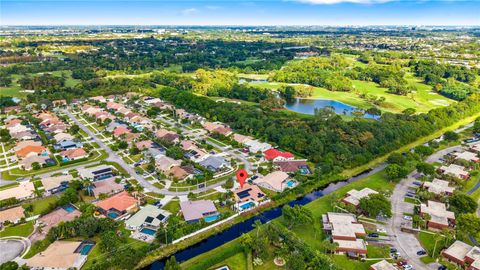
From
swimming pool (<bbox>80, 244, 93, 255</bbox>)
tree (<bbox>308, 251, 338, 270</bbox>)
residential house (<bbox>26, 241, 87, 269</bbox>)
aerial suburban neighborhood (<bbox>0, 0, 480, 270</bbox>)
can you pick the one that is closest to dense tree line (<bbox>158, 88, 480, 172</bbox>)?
aerial suburban neighborhood (<bbox>0, 0, 480, 270</bbox>)

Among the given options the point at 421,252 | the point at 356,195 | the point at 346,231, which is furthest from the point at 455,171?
the point at 346,231

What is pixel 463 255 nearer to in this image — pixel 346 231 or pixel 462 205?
pixel 462 205

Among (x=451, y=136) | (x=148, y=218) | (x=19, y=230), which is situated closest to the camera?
(x=19, y=230)

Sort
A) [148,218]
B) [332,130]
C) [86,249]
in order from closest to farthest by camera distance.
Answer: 1. [86,249]
2. [148,218]
3. [332,130]

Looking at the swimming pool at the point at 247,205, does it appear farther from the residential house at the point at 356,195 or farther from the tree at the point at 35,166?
the tree at the point at 35,166

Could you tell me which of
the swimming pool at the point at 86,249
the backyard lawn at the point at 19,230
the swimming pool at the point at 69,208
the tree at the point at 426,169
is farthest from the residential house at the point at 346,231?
the backyard lawn at the point at 19,230

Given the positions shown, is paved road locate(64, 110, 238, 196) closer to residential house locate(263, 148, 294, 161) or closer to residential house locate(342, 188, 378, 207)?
residential house locate(263, 148, 294, 161)

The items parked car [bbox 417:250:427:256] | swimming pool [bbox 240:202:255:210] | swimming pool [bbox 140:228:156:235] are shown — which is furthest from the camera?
swimming pool [bbox 240:202:255:210]
